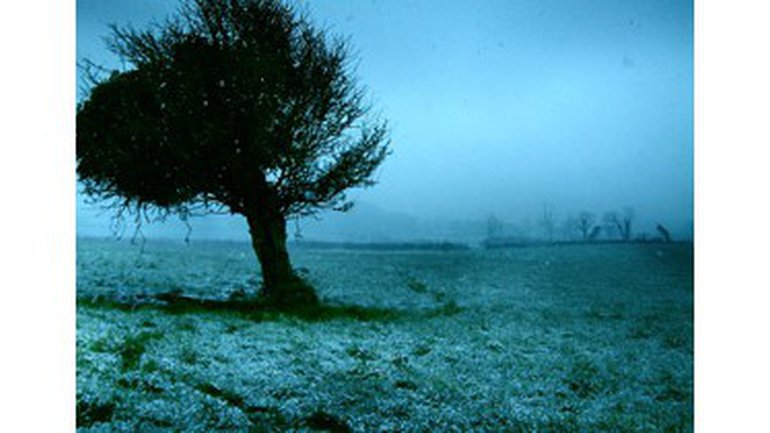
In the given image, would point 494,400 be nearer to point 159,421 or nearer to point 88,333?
point 159,421

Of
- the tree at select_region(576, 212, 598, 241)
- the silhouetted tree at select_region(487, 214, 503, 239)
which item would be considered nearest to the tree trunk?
the silhouetted tree at select_region(487, 214, 503, 239)

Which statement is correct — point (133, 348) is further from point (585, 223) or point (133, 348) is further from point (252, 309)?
point (585, 223)

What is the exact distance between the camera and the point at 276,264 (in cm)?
1153

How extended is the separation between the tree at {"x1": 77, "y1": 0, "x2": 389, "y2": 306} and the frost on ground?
3.22ft

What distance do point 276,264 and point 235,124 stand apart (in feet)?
9.32

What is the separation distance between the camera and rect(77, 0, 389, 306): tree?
10.6 metres

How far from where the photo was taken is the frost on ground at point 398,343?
6.82 m

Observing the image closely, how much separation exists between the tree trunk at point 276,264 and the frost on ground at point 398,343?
0.30m

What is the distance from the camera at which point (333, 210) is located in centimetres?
1167

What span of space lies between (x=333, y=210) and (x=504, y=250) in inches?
140
